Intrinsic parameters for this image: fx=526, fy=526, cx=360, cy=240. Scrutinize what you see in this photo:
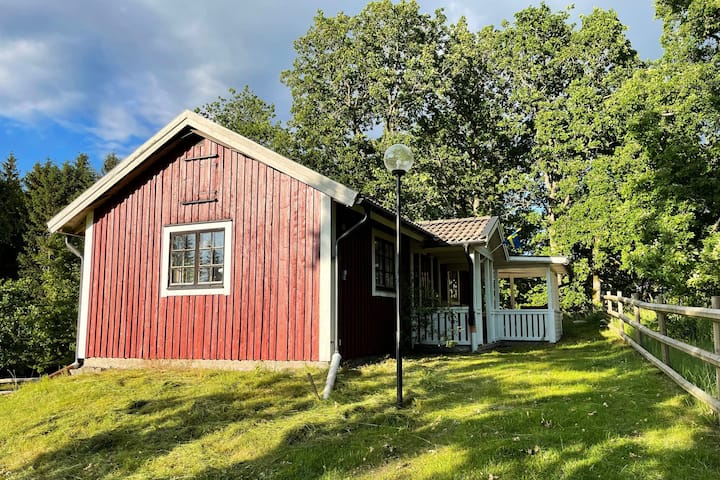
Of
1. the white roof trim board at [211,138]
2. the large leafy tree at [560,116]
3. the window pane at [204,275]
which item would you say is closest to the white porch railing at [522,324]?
the large leafy tree at [560,116]

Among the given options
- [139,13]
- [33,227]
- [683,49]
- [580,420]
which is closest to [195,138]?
[139,13]

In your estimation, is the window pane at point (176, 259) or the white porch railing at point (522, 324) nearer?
the window pane at point (176, 259)

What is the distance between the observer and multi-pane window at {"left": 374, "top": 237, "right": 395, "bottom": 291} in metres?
10.5

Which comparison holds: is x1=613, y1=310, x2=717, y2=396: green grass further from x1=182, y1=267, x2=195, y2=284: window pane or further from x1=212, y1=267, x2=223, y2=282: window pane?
x1=182, y1=267, x2=195, y2=284: window pane

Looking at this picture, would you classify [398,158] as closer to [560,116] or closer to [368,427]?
[368,427]

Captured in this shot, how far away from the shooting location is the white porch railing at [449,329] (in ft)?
37.6

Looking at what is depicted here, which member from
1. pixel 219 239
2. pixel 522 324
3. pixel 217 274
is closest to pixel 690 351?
pixel 217 274

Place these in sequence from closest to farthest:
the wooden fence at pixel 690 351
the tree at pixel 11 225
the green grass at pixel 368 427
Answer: the green grass at pixel 368 427
the wooden fence at pixel 690 351
the tree at pixel 11 225

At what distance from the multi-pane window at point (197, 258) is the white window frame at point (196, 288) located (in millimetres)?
58

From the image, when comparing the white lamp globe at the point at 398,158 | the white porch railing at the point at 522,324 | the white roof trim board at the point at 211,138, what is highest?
the white roof trim board at the point at 211,138

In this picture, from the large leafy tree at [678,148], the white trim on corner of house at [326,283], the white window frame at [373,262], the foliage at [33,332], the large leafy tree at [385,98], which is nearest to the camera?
the white trim on corner of house at [326,283]

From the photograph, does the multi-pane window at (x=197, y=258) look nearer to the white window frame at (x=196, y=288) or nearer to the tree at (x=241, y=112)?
the white window frame at (x=196, y=288)

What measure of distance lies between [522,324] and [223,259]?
8610 millimetres

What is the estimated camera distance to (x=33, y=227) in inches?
1042
